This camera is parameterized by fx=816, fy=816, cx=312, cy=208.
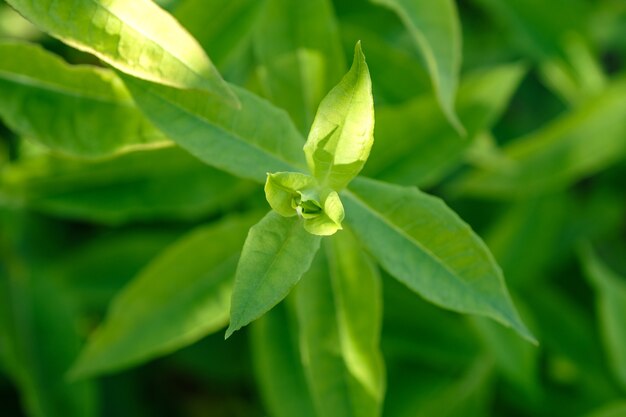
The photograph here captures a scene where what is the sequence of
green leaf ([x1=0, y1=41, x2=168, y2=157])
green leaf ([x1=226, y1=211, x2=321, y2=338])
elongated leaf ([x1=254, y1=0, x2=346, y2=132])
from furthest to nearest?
elongated leaf ([x1=254, y1=0, x2=346, y2=132])
green leaf ([x1=0, y1=41, x2=168, y2=157])
green leaf ([x1=226, y1=211, x2=321, y2=338])

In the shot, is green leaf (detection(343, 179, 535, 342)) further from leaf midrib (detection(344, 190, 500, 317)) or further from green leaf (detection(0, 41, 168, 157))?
green leaf (detection(0, 41, 168, 157))

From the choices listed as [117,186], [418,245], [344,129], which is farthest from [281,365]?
[344,129]

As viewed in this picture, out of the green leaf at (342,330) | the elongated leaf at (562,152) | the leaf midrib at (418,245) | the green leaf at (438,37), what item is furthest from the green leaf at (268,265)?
the elongated leaf at (562,152)

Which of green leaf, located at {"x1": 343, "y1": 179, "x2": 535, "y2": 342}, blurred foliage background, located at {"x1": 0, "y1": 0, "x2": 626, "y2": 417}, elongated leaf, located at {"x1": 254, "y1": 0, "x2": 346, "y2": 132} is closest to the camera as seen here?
green leaf, located at {"x1": 343, "y1": 179, "x2": 535, "y2": 342}

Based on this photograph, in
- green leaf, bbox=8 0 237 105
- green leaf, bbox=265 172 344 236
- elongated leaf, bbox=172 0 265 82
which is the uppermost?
green leaf, bbox=8 0 237 105

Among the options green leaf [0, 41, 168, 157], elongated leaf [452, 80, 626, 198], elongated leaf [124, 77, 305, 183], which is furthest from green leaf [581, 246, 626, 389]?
green leaf [0, 41, 168, 157]

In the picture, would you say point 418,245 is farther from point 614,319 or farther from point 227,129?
point 614,319

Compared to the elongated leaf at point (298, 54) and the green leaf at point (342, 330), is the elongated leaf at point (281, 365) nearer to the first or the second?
the green leaf at point (342, 330)

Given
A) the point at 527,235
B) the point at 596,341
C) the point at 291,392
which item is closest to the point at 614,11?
the point at 527,235
